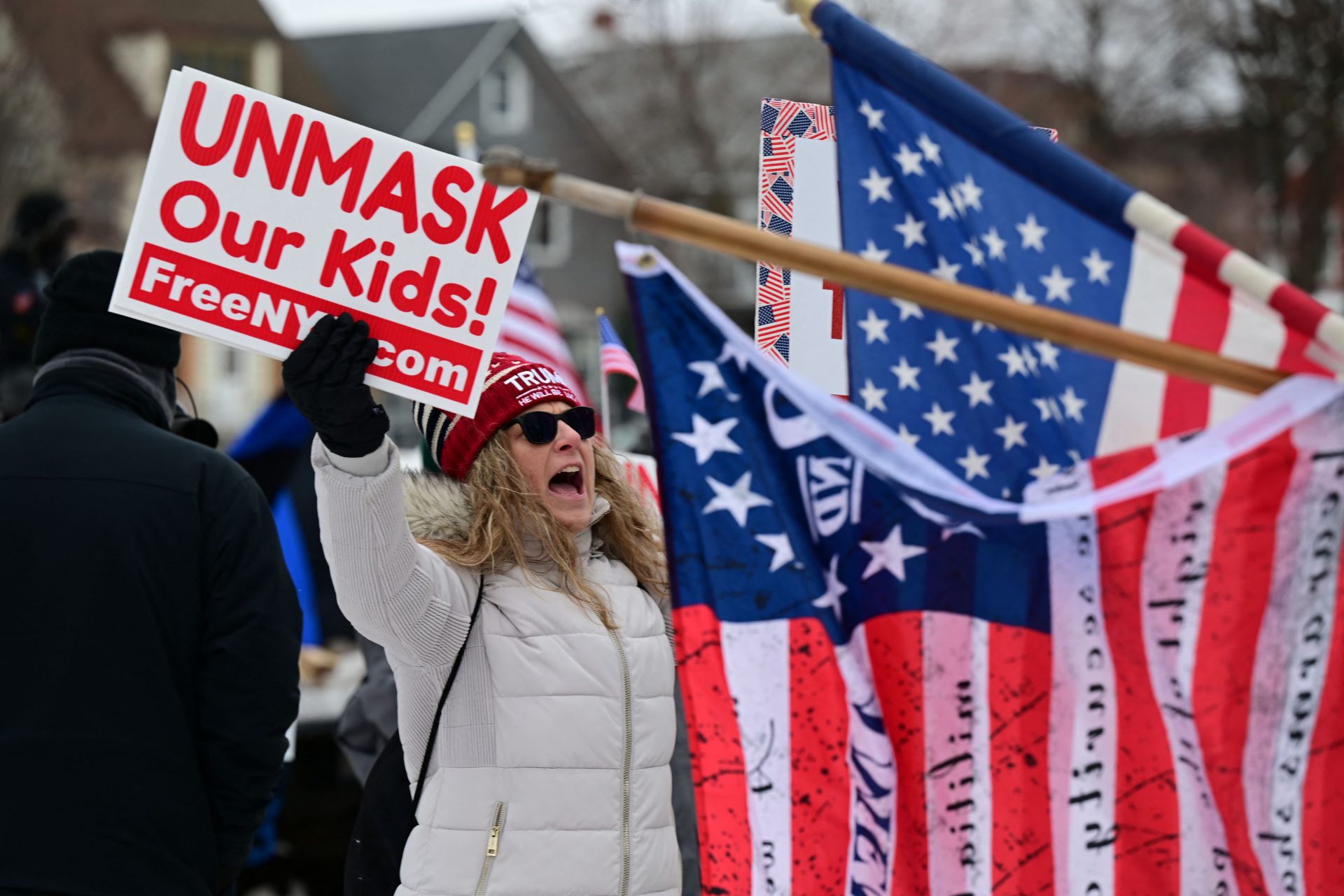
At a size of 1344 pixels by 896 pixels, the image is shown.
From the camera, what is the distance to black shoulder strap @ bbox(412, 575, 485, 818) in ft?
9.14

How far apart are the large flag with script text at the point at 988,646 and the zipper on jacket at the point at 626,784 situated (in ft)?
1.80

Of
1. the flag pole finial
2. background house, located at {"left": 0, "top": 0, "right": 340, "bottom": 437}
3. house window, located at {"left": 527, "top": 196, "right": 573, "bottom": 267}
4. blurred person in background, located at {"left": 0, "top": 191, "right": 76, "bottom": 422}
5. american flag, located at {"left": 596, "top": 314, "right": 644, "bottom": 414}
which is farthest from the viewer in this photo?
house window, located at {"left": 527, "top": 196, "right": 573, "bottom": 267}

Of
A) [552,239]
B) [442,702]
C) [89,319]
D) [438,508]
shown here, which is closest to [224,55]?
[552,239]

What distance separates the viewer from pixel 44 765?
2879 millimetres

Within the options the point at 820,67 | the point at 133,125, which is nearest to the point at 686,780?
the point at 820,67

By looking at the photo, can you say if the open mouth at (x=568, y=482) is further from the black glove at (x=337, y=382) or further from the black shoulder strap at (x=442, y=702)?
the black glove at (x=337, y=382)

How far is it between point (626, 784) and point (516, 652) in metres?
0.32

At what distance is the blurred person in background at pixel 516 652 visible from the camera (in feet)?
8.59

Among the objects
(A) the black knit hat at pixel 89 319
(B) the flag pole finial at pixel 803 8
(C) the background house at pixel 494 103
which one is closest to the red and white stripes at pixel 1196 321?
(B) the flag pole finial at pixel 803 8

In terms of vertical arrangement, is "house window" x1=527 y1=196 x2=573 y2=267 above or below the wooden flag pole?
above

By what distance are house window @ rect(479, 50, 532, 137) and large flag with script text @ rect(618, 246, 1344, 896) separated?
36.0 metres

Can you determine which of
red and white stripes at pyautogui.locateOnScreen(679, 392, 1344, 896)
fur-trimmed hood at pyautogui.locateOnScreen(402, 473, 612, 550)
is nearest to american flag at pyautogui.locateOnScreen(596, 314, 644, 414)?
fur-trimmed hood at pyautogui.locateOnScreen(402, 473, 612, 550)

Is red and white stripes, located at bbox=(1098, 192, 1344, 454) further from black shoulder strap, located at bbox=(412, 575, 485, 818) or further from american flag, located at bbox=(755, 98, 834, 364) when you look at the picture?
black shoulder strap, located at bbox=(412, 575, 485, 818)

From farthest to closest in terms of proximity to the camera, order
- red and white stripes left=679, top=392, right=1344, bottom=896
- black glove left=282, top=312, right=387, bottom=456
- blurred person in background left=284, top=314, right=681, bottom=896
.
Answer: blurred person in background left=284, top=314, right=681, bottom=896
black glove left=282, top=312, right=387, bottom=456
red and white stripes left=679, top=392, right=1344, bottom=896
